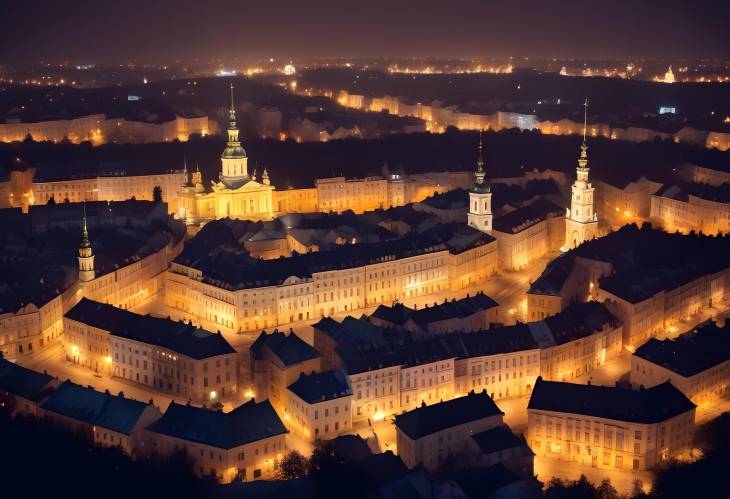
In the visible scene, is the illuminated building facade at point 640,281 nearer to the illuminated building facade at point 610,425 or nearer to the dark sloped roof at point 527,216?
the dark sloped roof at point 527,216

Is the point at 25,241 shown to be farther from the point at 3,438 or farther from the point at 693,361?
the point at 693,361

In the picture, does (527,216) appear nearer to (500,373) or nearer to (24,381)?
(500,373)

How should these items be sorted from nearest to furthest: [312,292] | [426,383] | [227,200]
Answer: [426,383], [312,292], [227,200]

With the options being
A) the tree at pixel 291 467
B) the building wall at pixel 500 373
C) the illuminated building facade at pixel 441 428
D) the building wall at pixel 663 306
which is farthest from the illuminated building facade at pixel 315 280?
the tree at pixel 291 467

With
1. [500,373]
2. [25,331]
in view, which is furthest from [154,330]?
[500,373]

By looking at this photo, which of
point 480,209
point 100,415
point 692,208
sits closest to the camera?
point 100,415

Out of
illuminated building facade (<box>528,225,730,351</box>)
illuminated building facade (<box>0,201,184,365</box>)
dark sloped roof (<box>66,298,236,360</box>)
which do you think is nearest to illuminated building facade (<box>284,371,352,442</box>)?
dark sloped roof (<box>66,298,236,360</box>)

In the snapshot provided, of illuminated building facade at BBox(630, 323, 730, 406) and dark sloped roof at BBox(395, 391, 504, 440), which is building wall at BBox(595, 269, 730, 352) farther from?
dark sloped roof at BBox(395, 391, 504, 440)
